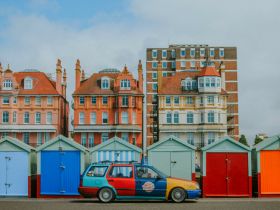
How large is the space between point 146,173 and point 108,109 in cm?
4677

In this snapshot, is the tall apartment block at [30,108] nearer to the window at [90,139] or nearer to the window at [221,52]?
the window at [90,139]

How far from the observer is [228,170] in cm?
2673

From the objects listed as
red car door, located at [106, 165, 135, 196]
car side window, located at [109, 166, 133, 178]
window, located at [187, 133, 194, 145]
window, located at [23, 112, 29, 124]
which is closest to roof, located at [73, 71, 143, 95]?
window, located at [23, 112, 29, 124]

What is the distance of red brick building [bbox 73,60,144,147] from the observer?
69.0m

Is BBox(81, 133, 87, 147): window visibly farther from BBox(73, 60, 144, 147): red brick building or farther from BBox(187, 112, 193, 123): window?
BBox(187, 112, 193, 123): window

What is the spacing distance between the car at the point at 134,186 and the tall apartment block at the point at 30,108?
46.7 meters

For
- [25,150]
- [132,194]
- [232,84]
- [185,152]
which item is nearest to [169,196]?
[132,194]

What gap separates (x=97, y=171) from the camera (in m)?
23.5

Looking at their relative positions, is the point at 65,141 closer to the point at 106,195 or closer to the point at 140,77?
the point at 106,195

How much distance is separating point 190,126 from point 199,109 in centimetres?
266

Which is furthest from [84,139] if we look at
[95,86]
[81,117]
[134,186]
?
[134,186]

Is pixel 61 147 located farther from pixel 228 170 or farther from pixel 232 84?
pixel 232 84

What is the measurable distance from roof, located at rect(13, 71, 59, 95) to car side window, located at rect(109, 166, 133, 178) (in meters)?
47.4

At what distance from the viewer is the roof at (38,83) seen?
6994 centimetres
